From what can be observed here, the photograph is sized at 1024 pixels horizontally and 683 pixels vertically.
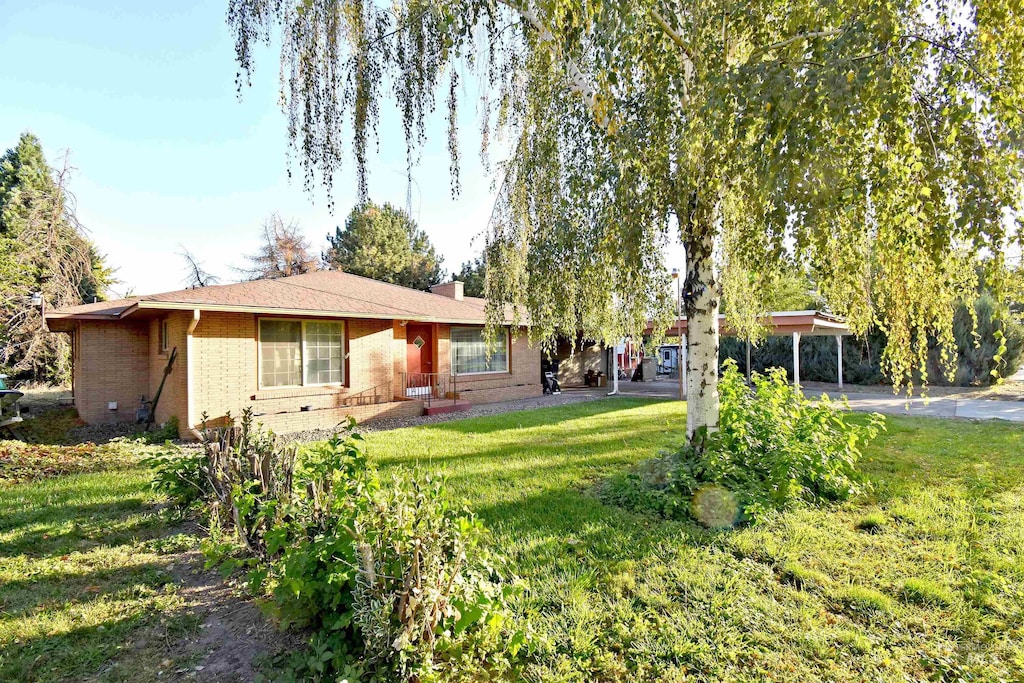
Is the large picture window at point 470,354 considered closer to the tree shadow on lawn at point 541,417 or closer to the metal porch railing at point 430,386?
the metal porch railing at point 430,386

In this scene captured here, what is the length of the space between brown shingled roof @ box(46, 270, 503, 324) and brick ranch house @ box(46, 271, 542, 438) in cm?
3

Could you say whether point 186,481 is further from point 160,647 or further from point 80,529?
point 160,647

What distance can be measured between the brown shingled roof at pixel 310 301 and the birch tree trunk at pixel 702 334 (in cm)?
744

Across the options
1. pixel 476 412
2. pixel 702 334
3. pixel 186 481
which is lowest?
pixel 476 412

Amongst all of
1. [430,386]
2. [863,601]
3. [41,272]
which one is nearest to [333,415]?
[430,386]

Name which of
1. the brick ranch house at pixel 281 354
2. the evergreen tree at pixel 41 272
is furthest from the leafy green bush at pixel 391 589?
the evergreen tree at pixel 41 272

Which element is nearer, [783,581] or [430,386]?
[783,581]

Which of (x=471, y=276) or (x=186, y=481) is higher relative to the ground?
(x=471, y=276)

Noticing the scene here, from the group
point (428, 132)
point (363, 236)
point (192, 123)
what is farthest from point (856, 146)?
point (363, 236)

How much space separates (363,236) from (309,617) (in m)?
28.9

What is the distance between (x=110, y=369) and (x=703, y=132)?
1448 centimetres

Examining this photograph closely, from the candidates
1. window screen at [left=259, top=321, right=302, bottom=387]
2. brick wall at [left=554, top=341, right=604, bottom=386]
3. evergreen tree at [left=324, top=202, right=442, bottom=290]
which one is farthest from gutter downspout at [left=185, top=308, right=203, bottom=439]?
evergreen tree at [left=324, top=202, right=442, bottom=290]

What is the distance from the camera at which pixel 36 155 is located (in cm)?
2283

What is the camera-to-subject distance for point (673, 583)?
320 centimetres
